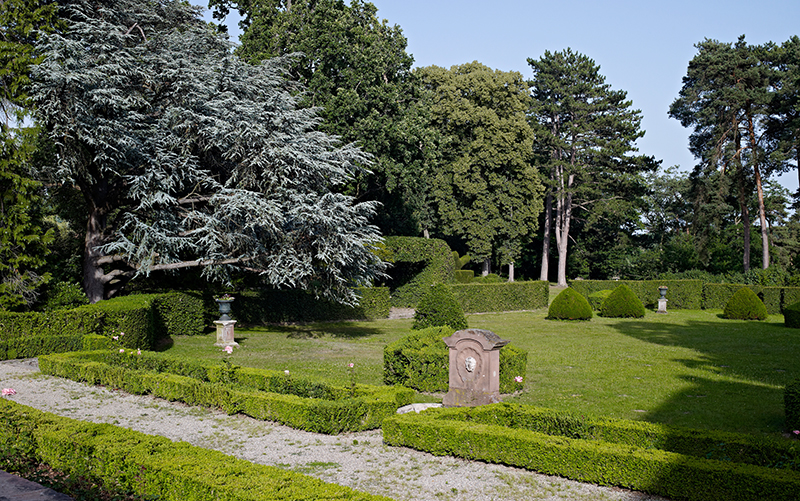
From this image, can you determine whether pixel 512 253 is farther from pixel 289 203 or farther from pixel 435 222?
pixel 289 203

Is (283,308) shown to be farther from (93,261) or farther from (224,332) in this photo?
(93,261)

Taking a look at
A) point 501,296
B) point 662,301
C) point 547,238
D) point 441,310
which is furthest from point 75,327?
point 547,238

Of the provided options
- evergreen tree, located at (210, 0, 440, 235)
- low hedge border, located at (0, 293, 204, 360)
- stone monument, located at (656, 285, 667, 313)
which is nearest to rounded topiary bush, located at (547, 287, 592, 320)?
stone monument, located at (656, 285, 667, 313)

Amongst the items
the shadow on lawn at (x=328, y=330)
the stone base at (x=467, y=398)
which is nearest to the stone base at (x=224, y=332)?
the shadow on lawn at (x=328, y=330)

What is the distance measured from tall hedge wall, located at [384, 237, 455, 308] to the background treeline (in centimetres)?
335

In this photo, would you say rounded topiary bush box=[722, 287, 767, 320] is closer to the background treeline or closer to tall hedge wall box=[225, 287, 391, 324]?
the background treeline

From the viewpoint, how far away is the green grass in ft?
34.1

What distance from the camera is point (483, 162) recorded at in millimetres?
40719

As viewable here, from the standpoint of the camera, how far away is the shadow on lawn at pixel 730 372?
970cm

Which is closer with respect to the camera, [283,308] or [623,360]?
[623,360]

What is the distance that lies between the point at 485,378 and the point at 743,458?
4.20 meters

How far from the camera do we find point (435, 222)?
140 feet

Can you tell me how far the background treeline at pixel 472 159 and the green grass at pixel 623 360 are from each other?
9.77 ft

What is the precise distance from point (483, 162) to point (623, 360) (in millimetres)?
26717
